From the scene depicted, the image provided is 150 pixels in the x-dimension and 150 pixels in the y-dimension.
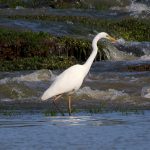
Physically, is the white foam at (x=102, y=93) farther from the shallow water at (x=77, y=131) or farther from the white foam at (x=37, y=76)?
the shallow water at (x=77, y=131)

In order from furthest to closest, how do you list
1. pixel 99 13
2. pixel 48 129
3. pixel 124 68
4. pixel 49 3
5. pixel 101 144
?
pixel 49 3, pixel 99 13, pixel 124 68, pixel 48 129, pixel 101 144

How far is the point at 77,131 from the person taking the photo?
40.8ft

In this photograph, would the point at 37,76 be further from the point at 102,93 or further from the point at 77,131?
the point at 77,131

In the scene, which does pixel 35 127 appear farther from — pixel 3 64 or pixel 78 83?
pixel 3 64

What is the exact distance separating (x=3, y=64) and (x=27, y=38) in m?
3.02

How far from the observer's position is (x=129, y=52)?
2764 centimetres

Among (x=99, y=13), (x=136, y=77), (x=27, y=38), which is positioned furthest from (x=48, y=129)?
(x=99, y=13)

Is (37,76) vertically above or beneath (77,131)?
beneath

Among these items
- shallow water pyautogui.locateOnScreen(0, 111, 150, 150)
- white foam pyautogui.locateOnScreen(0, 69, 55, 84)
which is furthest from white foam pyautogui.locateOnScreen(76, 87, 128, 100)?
shallow water pyautogui.locateOnScreen(0, 111, 150, 150)

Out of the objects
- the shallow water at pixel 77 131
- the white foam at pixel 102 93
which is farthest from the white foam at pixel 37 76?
the shallow water at pixel 77 131

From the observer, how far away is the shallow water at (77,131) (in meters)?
11.3

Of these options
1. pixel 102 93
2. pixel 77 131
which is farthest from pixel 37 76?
pixel 77 131

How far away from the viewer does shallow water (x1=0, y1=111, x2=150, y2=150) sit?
1132 centimetres

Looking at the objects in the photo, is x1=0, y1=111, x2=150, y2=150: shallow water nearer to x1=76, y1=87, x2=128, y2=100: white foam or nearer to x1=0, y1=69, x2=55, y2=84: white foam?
x1=76, y1=87, x2=128, y2=100: white foam
